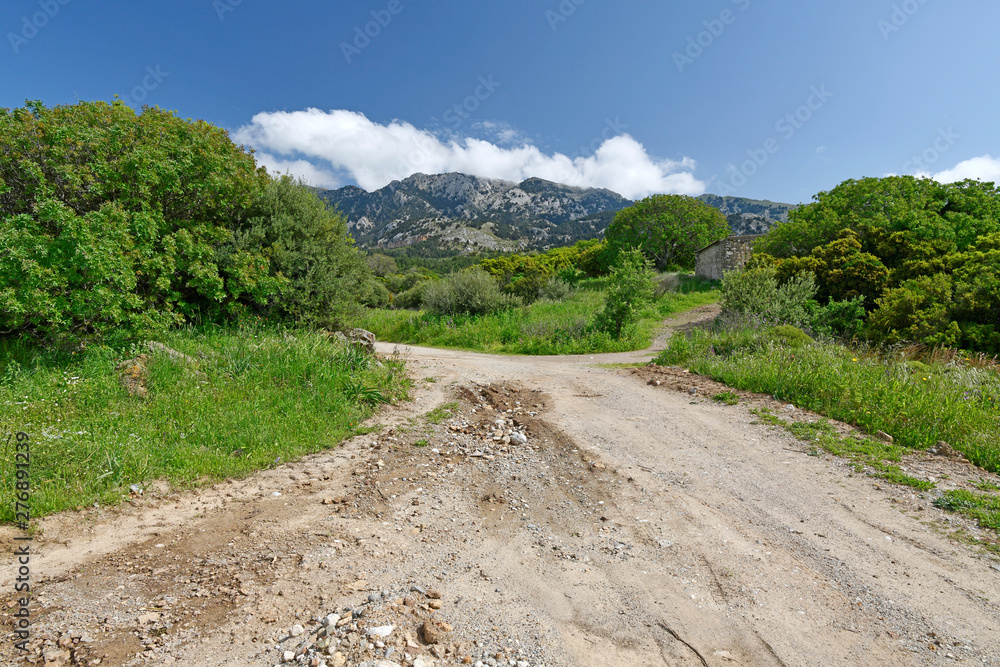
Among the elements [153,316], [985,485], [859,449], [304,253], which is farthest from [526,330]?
[985,485]

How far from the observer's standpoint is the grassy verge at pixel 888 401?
199 inches

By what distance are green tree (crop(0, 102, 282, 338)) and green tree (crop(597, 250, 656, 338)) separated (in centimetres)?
1105

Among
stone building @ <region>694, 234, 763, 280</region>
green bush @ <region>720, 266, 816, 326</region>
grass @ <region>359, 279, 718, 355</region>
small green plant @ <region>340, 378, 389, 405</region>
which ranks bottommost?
small green plant @ <region>340, 378, 389, 405</region>

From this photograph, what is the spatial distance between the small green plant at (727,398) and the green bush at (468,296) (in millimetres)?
13301

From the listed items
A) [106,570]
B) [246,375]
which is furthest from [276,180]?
[106,570]

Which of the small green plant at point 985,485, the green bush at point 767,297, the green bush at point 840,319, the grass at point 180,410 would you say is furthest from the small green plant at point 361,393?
the green bush at point 840,319

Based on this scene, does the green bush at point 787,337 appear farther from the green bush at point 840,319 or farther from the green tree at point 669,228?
the green tree at point 669,228

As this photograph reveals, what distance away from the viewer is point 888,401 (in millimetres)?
6500

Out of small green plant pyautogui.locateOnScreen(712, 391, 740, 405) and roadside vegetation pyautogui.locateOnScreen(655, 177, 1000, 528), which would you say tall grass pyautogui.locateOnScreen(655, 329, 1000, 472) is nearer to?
roadside vegetation pyautogui.locateOnScreen(655, 177, 1000, 528)

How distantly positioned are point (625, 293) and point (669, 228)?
27.5 m

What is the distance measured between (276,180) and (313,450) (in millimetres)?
8063

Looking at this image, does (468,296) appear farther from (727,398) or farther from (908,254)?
(908,254)

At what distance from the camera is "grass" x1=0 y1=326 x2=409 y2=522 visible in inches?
171

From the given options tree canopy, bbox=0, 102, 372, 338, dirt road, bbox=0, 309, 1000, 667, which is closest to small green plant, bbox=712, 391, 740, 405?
dirt road, bbox=0, 309, 1000, 667
